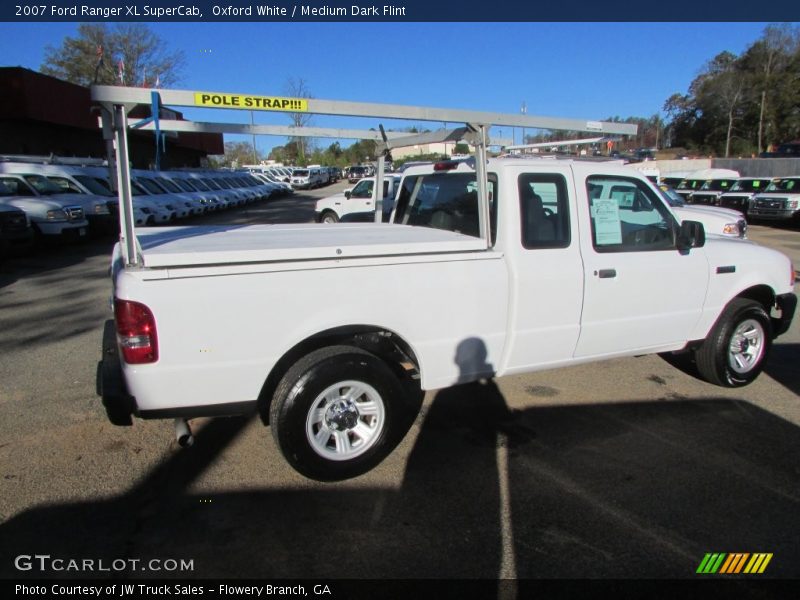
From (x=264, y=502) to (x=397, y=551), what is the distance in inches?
34.1

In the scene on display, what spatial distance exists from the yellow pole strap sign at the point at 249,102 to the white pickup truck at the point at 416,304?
31.5 inches

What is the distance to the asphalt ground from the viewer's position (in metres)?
2.71

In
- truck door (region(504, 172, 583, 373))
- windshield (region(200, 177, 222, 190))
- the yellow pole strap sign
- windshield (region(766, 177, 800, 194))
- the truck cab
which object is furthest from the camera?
windshield (region(200, 177, 222, 190))

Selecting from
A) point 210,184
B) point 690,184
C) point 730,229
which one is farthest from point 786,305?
point 210,184

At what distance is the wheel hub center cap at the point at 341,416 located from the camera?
10.8 feet

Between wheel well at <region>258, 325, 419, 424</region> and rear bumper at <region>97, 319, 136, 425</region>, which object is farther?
wheel well at <region>258, 325, 419, 424</region>

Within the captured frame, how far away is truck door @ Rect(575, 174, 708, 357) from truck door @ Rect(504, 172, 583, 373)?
0.39ft

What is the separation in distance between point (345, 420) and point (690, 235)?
291cm

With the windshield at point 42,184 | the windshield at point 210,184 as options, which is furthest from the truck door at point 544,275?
the windshield at point 210,184

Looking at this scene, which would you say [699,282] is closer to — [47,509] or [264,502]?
[264,502]

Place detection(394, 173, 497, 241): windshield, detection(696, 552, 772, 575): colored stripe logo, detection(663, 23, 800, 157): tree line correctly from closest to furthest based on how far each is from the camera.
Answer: detection(696, 552, 772, 575): colored stripe logo → detection(394, 173, 497, 241): windshield → detection(663, 23, 800, 157): tree line

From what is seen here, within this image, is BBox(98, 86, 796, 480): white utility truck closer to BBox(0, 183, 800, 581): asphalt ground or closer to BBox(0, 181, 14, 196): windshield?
BBox(0, 183, 800, 581): asphalt ground

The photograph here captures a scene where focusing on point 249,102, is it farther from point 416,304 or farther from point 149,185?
point 149,185

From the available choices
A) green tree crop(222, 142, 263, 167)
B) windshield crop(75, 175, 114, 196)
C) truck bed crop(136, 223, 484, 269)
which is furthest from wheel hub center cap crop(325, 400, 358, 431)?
green tree crop(222, 142, 263, 167)
